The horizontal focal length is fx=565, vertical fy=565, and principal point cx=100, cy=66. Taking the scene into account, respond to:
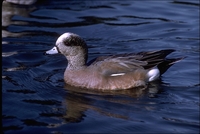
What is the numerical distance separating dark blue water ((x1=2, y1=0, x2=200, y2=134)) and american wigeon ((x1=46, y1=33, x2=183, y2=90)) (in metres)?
0.16

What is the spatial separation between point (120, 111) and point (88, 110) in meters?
0.40

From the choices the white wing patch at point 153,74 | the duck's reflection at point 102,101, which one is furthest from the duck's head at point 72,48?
the white wing patch at point 153,74

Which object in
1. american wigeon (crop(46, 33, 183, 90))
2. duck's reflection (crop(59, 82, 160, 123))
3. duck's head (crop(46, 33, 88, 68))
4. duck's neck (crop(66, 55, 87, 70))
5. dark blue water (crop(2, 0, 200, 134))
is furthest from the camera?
duck's neck (crop(66, 55, 87, 70))

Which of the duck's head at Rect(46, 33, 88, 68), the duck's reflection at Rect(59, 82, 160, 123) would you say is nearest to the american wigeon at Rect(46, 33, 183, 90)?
the duck's head at Rect(46, 33, 88, 68)

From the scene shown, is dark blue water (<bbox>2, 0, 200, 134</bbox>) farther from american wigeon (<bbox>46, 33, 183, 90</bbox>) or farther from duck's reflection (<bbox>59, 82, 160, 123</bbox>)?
american wigeon (<bbox>46, 33, 183, 90</bbox>)

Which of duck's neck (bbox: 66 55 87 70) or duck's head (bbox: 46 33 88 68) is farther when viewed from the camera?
duck's neck (bbox: 66 55 87 70)

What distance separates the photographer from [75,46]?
8102 millimetres

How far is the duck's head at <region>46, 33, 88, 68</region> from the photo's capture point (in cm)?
803

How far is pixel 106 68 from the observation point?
795 centimetres

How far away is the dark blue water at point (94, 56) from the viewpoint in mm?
6719

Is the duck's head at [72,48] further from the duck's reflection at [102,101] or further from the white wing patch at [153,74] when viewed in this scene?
the white wing patch at [153,74]

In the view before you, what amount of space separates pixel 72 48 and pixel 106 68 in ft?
1.94

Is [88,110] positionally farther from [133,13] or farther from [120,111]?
[133,13]

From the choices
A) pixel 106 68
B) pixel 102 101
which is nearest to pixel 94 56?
pixel 106 68
